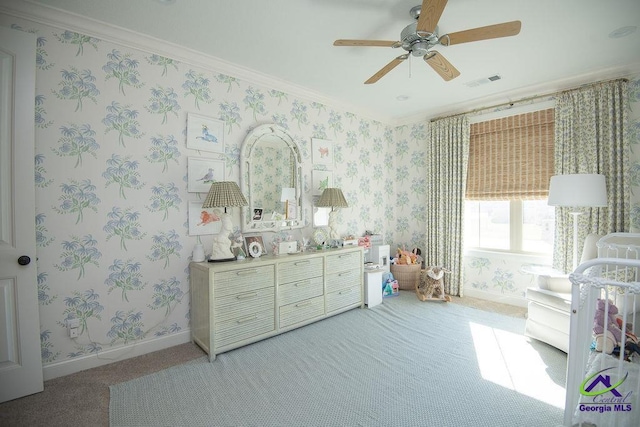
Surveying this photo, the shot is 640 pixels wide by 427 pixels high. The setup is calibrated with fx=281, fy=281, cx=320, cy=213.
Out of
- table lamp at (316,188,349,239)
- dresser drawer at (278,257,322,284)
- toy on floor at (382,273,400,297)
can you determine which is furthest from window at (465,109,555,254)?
dresser drawer at (278,257,322,284)

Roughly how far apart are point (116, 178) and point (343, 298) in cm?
247

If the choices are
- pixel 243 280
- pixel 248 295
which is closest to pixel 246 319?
pixel 248 295

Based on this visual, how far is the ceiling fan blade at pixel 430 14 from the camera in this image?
4.93 feet

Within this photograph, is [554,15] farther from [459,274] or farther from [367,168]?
[459,274]

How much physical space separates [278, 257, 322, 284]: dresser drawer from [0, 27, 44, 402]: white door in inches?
68.0

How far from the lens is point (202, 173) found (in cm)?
262

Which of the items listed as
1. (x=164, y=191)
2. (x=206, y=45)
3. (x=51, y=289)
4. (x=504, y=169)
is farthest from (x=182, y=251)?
(x=504, y=169)

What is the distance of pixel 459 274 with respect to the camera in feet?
12.6

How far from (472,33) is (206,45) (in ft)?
6.76

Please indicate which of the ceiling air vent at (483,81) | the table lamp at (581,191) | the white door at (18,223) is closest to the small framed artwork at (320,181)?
the ceiling air vent at (483,81)

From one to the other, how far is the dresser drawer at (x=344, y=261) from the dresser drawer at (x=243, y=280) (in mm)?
751

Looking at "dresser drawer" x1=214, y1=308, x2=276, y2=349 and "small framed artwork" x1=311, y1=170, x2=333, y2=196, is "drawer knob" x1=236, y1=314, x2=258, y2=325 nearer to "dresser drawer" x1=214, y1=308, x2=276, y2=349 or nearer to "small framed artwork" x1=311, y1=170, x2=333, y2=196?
"dresser drawer" x1=214, y1=308, x2=276, y2=349

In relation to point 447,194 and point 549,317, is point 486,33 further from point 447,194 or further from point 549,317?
point 447,194

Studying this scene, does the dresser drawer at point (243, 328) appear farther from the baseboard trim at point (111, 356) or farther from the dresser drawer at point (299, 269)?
the baseboard trim at point (111, 356)
